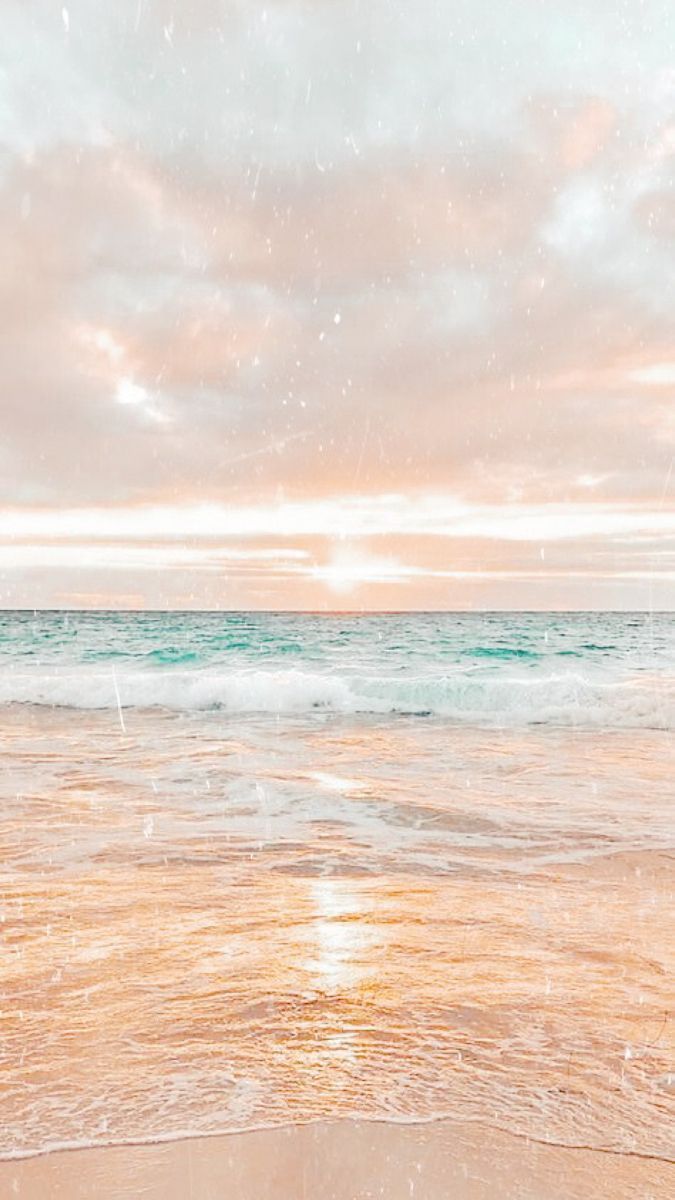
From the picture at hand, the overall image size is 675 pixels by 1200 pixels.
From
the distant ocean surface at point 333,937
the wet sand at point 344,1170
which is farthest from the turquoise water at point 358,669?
the wet sand at point 344,1170

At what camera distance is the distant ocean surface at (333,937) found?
299cm

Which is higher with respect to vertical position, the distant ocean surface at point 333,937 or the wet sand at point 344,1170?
the wet sand at point 344,1170

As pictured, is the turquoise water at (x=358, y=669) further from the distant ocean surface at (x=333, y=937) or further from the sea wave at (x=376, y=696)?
the distant ocean surface at (x=333, y=937)

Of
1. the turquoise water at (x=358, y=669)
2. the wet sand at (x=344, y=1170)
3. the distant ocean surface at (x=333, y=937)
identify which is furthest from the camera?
the turquoise water at (x=358, y=669)

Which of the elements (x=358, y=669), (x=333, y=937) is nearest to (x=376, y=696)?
(x=358, y=669)

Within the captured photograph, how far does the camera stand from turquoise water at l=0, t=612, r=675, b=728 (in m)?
19.1

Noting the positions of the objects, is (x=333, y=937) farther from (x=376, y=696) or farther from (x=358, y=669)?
(x=358, y=669)

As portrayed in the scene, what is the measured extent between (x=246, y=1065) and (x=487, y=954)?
1613 millimetres

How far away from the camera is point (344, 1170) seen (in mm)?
2566

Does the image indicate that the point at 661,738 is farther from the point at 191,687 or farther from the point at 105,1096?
the point at 105,1096

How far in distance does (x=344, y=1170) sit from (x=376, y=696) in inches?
695

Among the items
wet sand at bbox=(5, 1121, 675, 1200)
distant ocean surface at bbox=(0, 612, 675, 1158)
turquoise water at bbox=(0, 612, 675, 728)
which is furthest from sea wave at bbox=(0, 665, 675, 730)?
wet sand at bbox=(5, 1121, 675, 1200)

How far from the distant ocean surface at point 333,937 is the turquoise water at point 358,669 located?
18.8 ft

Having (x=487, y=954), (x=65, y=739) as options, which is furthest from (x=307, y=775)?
(x=487, y=954)
